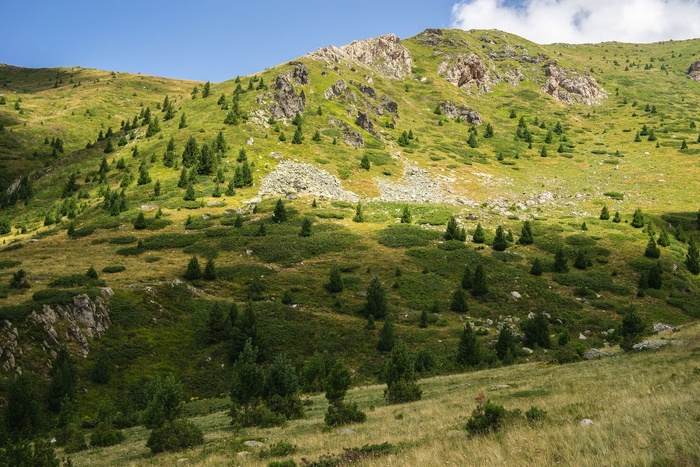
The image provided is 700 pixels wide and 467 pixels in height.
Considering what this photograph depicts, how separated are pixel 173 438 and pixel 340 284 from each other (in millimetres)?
29501

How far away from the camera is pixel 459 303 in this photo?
41438 mm

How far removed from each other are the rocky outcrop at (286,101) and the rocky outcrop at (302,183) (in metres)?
25.3

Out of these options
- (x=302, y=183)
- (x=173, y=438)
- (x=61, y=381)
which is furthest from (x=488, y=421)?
(x=302, y=183)

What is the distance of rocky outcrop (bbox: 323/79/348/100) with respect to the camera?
11574 centimetres

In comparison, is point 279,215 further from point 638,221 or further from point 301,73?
point 301,73

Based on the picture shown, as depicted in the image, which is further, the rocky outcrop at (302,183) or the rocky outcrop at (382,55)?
the rocky outcrop at (382,55)

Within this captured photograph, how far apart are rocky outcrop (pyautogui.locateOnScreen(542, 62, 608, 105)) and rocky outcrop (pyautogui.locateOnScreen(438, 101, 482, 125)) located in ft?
182

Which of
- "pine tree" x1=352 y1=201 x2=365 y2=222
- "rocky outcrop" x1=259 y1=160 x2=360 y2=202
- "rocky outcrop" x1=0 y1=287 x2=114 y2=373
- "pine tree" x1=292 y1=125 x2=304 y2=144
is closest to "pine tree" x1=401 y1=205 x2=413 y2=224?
"pine tree" x1=352 y1=201 x2=365 y2=222

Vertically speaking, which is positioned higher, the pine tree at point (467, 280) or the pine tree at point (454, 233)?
the pine tree at point (454, 233)

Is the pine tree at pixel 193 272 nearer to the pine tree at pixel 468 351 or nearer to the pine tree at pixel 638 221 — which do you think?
the pine tree at pixel 468 351

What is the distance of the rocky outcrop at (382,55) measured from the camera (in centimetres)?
15705

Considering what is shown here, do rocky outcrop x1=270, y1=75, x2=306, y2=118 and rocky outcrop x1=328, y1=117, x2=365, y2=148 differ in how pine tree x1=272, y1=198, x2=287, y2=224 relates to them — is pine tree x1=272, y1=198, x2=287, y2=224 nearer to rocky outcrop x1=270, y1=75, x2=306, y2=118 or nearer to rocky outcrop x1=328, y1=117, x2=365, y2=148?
rocky outcrop x1=328, y1=117, x2=365, y2=148

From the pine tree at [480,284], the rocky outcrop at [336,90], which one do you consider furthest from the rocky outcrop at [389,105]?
the pine tree at [480,284]

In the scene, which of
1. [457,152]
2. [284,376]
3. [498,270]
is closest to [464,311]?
[498,270]
